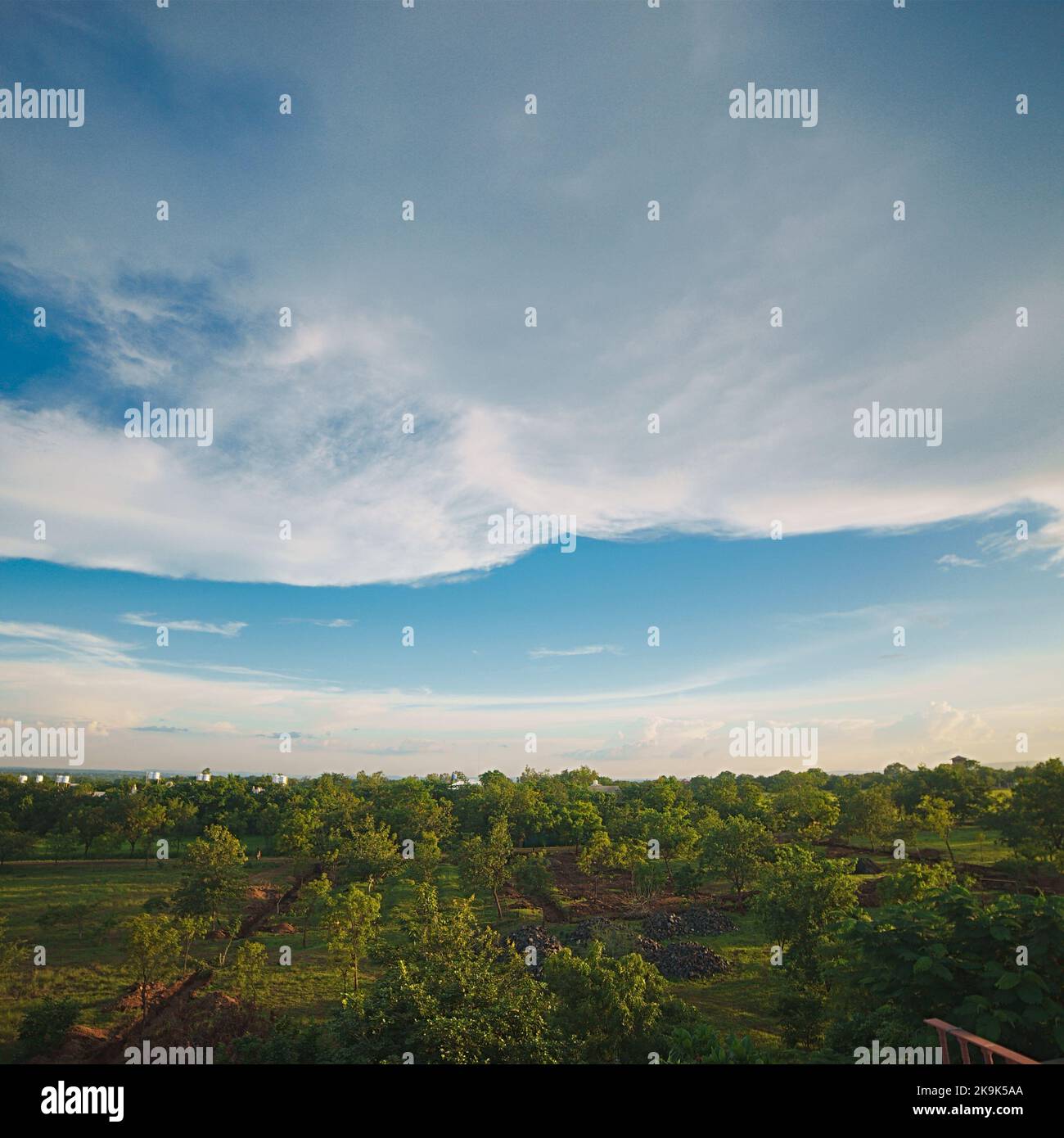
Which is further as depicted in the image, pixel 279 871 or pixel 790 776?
pixel 790 776

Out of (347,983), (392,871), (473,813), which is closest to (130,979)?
(347,983)

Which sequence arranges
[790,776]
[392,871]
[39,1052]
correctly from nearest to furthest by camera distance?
[39,1052] → [392,871] → [790,776]

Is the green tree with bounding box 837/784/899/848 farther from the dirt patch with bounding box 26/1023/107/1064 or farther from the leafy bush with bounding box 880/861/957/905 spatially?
the dirt patch with bounding box 26/1023/107/1064

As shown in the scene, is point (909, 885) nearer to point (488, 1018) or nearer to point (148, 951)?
point (488, 1018)

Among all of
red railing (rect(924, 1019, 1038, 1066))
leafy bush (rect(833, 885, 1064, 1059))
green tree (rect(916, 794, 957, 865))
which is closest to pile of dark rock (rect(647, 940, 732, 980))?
leafy bush (rect(833, 885, 1064, 1059))

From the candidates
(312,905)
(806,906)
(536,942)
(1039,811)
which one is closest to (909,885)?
(806,906)
